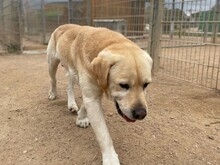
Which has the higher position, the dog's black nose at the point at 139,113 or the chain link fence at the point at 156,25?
the chain link fence at the point at 156,25

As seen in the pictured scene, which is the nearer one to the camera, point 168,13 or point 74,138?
point 74,138

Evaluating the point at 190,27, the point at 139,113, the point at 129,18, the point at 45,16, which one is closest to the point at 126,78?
the point at 139,113

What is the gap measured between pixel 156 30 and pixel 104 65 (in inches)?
112

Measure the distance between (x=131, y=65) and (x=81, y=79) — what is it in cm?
53

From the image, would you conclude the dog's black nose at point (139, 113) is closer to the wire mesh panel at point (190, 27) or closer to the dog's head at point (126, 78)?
the dog's head at point (126, 78)

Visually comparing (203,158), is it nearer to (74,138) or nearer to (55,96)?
(74,138)

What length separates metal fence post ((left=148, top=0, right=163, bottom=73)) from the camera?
4445mm

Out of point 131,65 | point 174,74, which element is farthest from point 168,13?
point 131,65

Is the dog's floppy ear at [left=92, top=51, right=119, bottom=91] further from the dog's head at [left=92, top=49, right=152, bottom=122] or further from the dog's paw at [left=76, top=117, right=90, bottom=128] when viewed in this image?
the dog's paw at [left=76, top=117, right=90, bottom=128]

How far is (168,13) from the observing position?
14.6 ft

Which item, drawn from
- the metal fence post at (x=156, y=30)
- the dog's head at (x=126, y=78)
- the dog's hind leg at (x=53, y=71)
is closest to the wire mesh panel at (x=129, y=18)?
the metal fence post at (x=156, y=30)

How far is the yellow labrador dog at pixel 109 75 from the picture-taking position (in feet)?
6.05

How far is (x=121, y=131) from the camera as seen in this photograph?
2.60 m

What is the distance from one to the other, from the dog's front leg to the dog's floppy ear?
241mm
